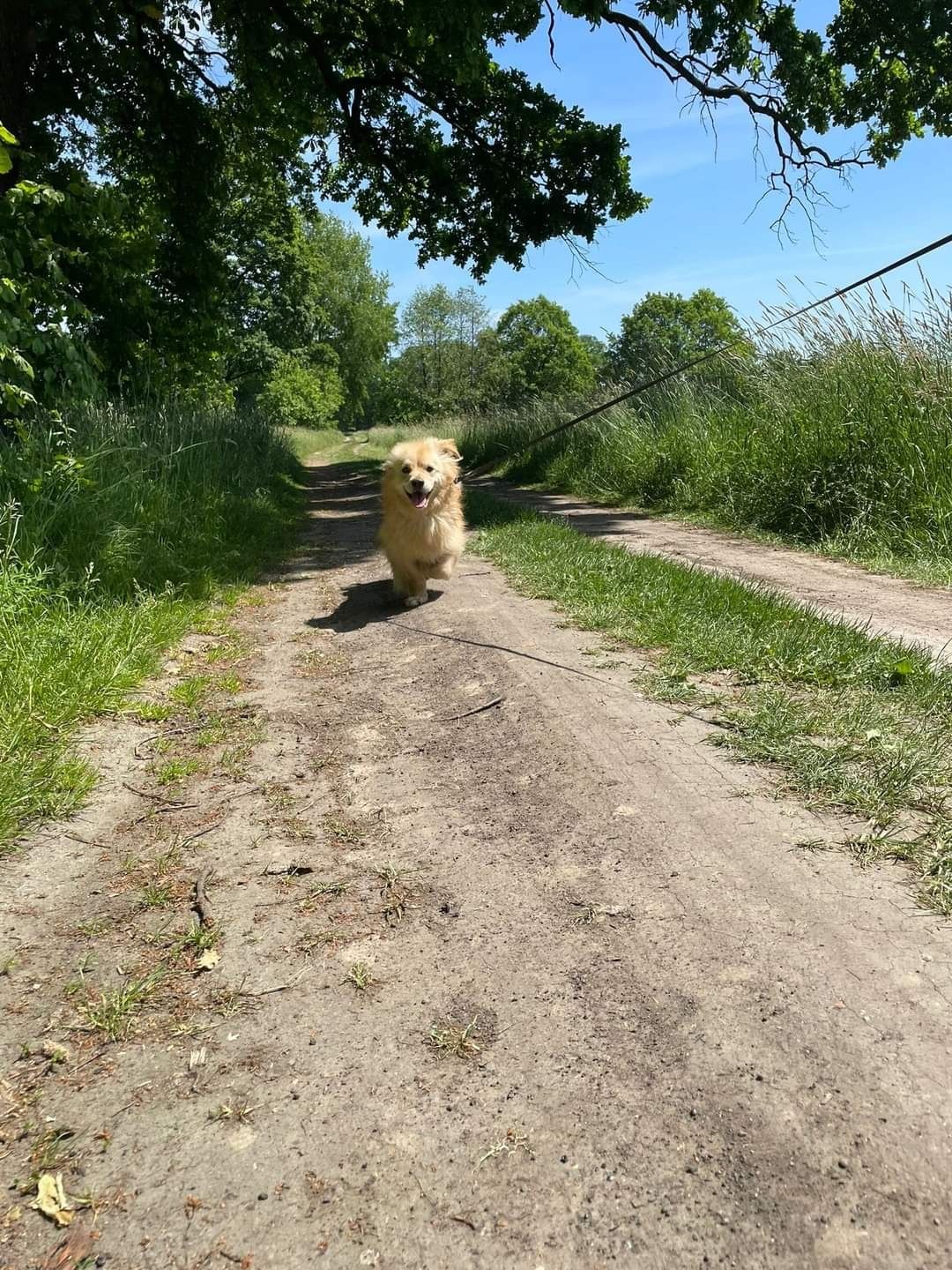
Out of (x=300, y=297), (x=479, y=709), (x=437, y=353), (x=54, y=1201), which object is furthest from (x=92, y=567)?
(x=437, y=353)

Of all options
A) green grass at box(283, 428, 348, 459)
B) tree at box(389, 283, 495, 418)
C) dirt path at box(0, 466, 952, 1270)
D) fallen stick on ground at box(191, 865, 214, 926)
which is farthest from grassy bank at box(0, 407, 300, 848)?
tree at box(389, 283, 495, 418)

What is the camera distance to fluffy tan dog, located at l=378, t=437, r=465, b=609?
19.3 ft

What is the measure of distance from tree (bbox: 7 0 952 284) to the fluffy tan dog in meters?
6.43

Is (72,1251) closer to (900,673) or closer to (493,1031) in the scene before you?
(493,1031)

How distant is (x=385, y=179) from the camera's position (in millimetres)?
13469

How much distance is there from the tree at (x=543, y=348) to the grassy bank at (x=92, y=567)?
5321 centimetres

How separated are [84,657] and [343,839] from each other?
2076 millimetres

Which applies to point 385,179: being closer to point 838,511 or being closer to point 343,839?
point 838,511

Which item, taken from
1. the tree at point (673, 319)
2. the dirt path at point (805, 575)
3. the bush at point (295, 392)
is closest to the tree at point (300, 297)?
the bush at point (295, 392)

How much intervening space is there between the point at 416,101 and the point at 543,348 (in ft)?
170

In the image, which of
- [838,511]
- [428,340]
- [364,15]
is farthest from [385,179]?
[428,340]

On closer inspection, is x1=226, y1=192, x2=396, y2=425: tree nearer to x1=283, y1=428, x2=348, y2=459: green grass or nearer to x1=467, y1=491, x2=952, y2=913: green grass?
x1=283, y1=428, x2=348, y2=459: green grass

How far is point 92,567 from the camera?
4.89 metres

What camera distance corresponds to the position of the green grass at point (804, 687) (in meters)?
2.52
